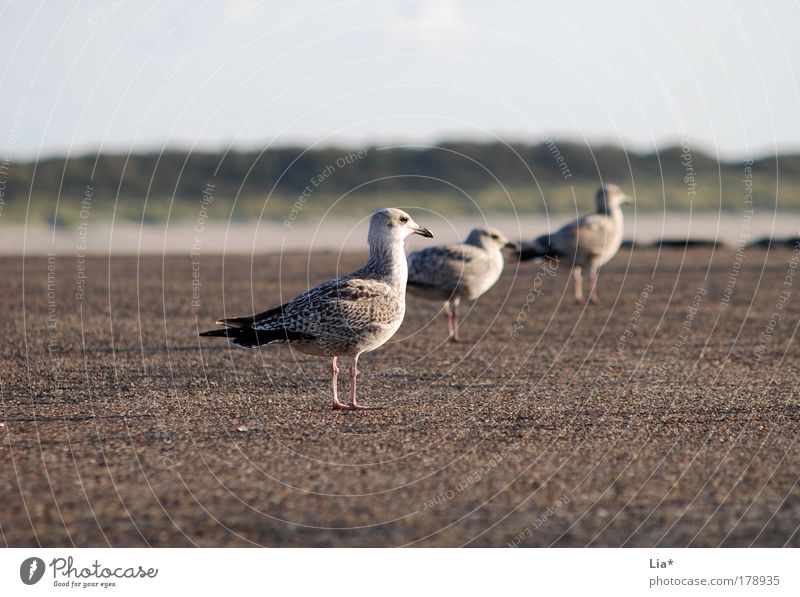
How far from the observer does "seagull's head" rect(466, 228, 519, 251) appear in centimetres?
1850

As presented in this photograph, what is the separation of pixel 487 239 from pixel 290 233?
162 feet

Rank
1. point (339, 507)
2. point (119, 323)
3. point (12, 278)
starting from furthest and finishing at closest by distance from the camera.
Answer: point (12, 278), point (119, 323), point (339, 507)

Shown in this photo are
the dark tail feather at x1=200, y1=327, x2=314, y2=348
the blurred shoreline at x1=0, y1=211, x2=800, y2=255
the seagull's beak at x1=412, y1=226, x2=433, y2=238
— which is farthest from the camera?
the blurred shoreline at x1=0, y1=211, x2=800, y2=255

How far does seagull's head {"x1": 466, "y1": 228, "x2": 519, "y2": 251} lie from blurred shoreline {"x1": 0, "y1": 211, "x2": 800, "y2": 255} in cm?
2903

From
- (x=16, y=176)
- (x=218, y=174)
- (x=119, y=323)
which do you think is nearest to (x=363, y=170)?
(x=218, y=174)

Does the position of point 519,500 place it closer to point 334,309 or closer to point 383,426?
point 383,426

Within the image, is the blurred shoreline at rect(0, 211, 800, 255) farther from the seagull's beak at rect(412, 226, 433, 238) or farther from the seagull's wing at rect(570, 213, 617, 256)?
the seagull's beak at rect(412, 226, 433, 238)

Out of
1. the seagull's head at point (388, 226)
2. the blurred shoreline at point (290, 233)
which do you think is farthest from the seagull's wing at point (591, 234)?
the blurred shoreline at point (290, 233)

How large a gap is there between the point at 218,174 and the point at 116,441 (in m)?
86.8

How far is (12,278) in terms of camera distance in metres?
31.3

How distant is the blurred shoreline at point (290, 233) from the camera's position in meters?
50.9

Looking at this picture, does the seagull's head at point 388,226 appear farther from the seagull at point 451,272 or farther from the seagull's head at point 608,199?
the seagull's head at point 608,199

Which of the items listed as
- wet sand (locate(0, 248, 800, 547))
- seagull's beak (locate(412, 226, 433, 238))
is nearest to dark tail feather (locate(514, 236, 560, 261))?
wet sand (locate(0, 248, 800, 547))

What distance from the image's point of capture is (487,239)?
Result: 18.5 meters
